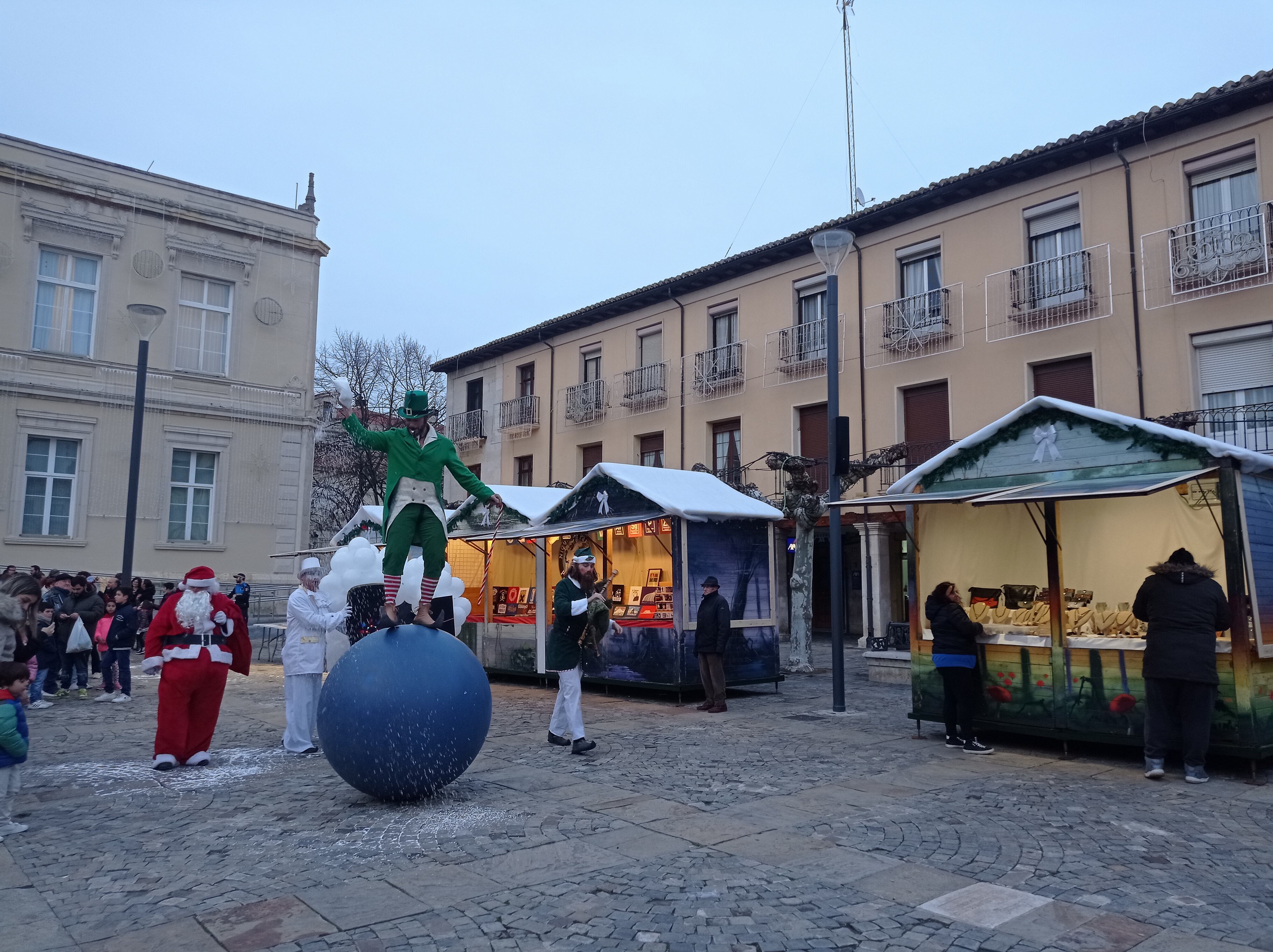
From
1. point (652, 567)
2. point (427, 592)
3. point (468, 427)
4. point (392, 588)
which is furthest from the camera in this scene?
point (468, 427)

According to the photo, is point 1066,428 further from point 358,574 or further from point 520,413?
point 520,413

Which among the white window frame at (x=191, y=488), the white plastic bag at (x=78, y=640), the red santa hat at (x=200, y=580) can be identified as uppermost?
the white window frame at (x=191, y=488)

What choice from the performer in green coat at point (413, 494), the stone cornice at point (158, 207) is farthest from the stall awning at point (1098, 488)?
the stone cornice at point (158, 207)

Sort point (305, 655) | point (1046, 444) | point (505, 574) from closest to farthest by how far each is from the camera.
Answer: point (1046, 444), point (305, 655), point (505, 574)

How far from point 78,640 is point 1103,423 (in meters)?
12.6

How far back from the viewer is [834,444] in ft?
37.0

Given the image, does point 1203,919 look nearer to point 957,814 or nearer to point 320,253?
point 957,814

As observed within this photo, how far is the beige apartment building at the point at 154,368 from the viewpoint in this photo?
22.5 metres

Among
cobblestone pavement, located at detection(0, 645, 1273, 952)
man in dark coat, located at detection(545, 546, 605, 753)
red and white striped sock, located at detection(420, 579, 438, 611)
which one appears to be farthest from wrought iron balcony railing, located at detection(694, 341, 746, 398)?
red and white striped sock, located at detection(420, 579, 438, 611)

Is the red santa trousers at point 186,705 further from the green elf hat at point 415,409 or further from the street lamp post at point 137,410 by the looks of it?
the street lamp post at point 137,410

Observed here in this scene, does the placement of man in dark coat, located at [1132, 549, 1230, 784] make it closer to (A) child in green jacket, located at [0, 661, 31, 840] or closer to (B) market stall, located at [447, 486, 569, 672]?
(A) child in green jacket, located at [0, 661, 31, 840]

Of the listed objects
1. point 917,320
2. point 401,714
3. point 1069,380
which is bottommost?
point 401,714

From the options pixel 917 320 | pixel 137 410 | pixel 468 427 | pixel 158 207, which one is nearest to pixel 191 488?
pixel 158 207

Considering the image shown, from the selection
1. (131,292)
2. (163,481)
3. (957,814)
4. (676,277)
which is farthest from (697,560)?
(131,292)
